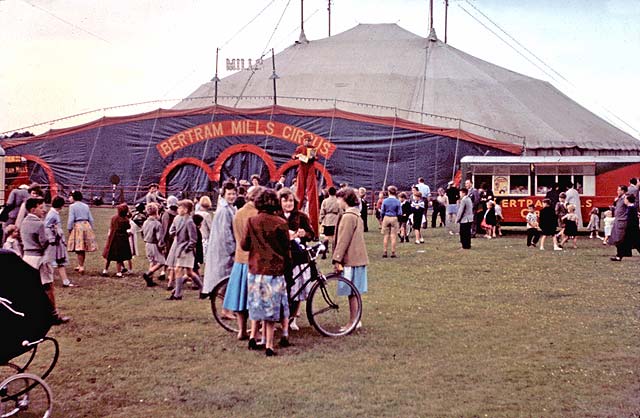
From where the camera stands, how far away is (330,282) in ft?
31.5

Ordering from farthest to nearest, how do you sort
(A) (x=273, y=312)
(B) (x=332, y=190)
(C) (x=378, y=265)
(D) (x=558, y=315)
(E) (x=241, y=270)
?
(B) (x=332, y=190) < (C) (x=378, y=265) < (D) (x=558, y=315) < (E) (x=241, y=270) < (A) (x=273, y=312)

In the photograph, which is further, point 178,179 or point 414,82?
point 414,82

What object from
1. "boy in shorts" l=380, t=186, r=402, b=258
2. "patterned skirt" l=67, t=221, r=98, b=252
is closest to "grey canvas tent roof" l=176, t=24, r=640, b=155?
"boy in shorts" l=380, t=186, r=402, b=258

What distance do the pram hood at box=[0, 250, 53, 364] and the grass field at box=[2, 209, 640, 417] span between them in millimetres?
953

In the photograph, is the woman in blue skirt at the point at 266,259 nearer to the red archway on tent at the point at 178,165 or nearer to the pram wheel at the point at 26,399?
the pram wheel at the point at 26,399

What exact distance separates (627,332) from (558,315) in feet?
4.32

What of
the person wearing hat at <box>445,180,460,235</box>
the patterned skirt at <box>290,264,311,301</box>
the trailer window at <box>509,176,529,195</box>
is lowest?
the patterned skirt at <box>290,264,311,301</box>

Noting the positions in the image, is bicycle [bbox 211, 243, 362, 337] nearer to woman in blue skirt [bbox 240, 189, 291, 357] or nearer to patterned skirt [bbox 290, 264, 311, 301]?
patterned skirt [bbox 290, 264, 311, 301]

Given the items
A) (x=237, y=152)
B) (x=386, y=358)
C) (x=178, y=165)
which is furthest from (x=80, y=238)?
(x=178, y=165)

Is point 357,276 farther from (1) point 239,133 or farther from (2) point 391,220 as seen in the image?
(1) point 239,133

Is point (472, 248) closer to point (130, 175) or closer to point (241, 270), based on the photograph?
point (241, 270)

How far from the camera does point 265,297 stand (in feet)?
28.2

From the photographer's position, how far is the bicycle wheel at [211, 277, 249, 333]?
9.97 m

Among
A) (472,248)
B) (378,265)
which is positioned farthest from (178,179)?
(378,265)
